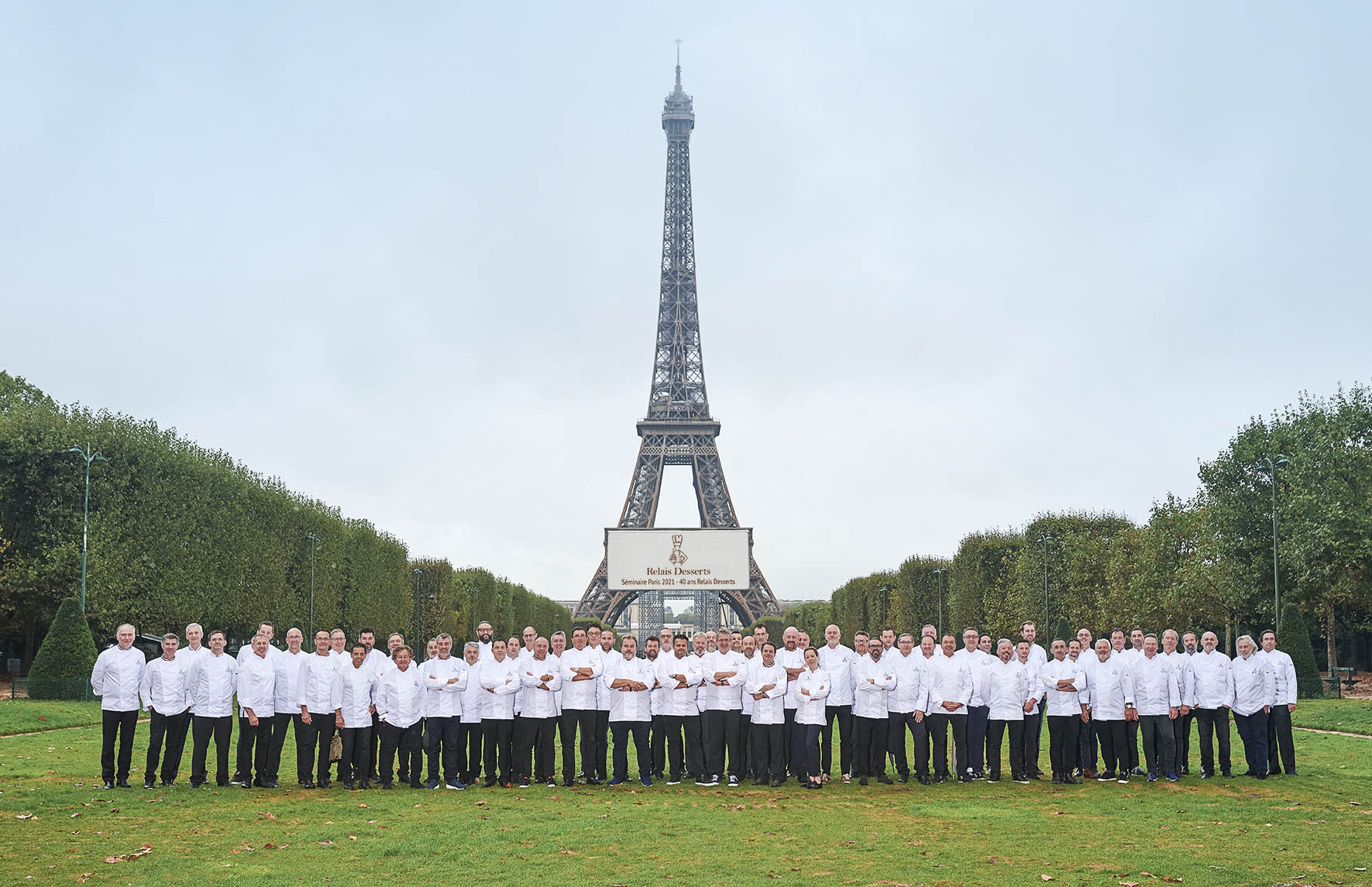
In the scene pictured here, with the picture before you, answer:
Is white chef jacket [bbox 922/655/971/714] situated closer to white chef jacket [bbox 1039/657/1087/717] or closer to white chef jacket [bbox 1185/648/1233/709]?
white chef jacket [bbox 1039/657/1087/717]

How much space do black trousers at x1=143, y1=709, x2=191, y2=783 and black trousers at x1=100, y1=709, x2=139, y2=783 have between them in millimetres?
234

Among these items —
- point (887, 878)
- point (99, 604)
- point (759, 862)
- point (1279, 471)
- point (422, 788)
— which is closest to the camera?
point (887, 878)

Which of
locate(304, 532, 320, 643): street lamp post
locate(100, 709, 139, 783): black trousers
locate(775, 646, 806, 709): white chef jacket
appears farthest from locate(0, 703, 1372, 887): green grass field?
locate(304, 532, 320, 643): street lamp post

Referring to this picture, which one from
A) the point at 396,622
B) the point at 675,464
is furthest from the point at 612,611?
the point at 396,622

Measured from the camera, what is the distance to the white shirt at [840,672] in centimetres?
1516

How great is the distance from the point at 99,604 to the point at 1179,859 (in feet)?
106

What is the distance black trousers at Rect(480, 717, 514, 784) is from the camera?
48.2 ft

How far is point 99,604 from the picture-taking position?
112 ft

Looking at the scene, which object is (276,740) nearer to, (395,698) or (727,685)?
(395,698)

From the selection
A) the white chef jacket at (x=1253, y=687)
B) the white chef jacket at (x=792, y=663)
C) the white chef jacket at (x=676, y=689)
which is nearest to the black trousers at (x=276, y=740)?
the white chef jacket at (x=676, y=689)

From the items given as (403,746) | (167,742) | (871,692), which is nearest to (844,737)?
(871,692)

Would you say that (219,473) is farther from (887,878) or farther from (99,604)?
(887,878)

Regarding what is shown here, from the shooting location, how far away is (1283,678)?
1527cm

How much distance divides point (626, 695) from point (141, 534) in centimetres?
2613
